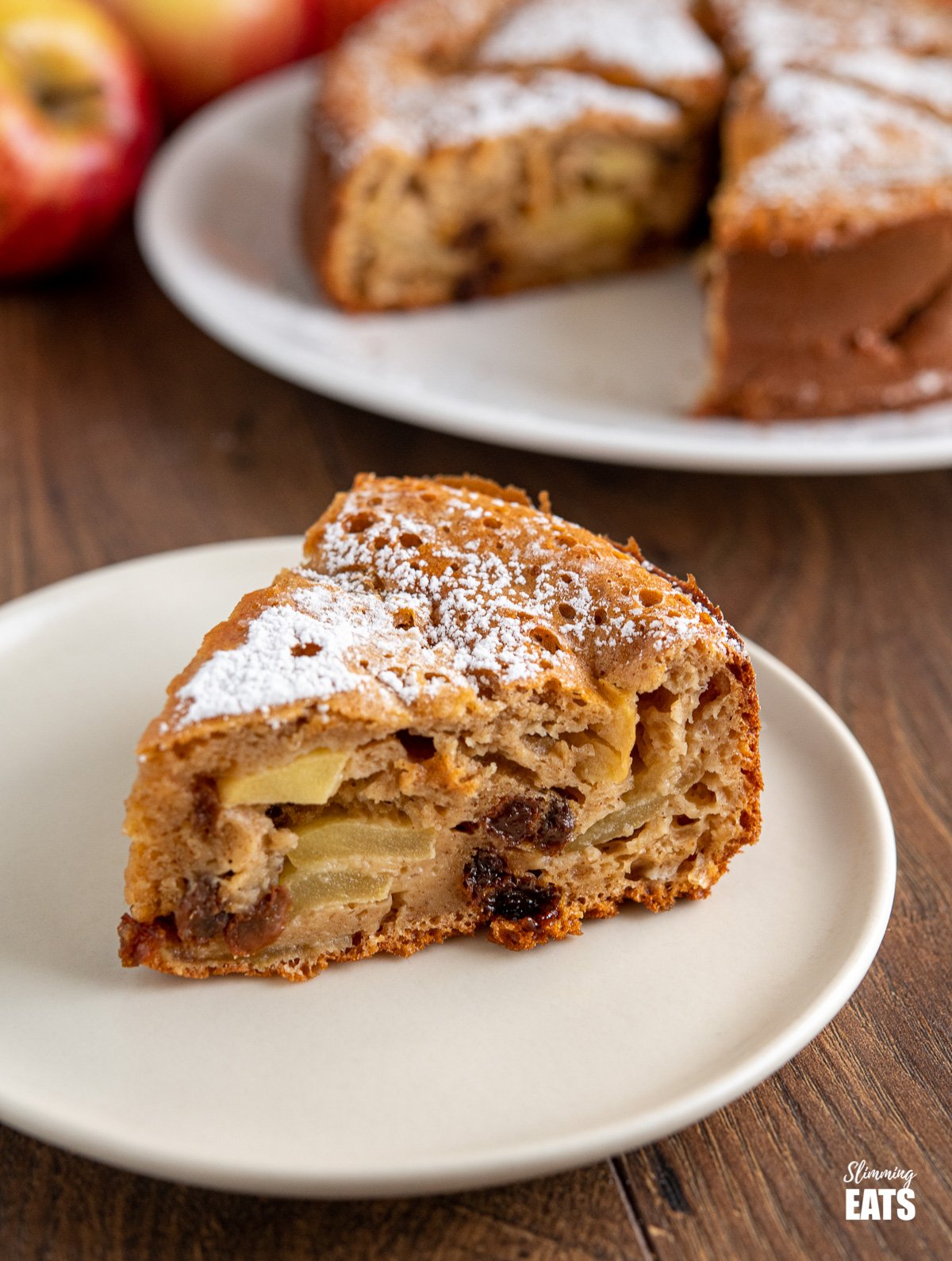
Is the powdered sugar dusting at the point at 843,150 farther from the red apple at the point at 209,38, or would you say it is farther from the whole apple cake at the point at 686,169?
the red apple at the point at 209,38

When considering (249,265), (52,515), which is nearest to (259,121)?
(249,265)

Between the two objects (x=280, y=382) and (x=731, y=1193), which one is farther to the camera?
(x=280, y=382)

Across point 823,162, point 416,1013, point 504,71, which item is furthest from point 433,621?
point 504,71

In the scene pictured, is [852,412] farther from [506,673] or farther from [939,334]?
[506,673]

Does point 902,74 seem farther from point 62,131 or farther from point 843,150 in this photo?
point 62,131

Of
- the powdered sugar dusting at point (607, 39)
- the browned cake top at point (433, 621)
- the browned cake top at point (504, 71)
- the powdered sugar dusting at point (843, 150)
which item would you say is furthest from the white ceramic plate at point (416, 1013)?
the powdered sugar dusting at point (607, 39)

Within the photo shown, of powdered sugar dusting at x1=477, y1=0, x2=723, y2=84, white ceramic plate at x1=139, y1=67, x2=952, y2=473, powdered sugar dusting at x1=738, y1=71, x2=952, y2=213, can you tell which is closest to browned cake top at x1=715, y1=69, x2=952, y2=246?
powdered sugar dusting at x1=738, y1=71, x2=952, y2=213
